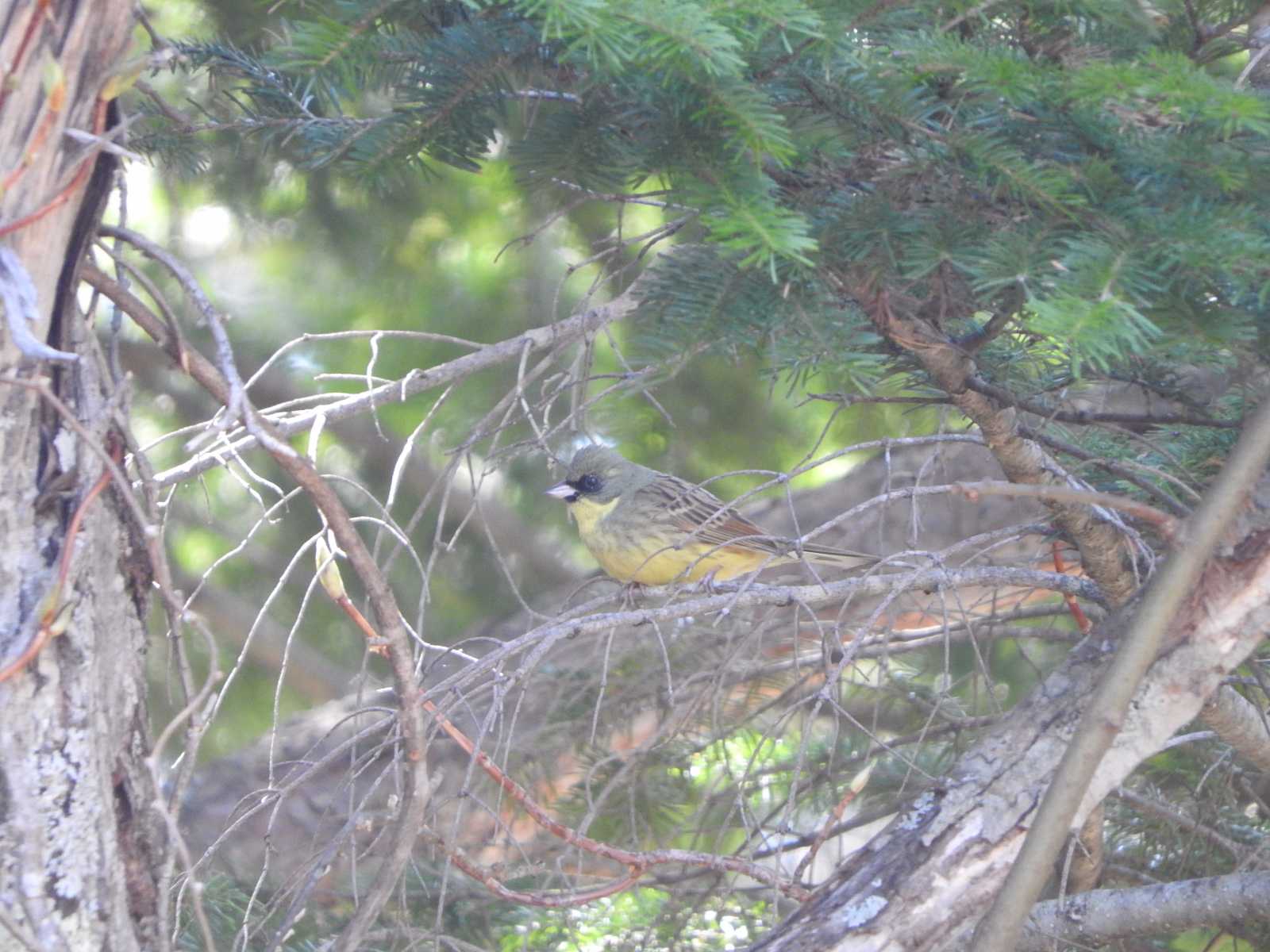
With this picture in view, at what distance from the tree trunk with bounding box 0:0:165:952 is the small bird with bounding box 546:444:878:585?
2.78m

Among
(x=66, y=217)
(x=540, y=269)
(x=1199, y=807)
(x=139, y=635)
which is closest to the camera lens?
(x=66, y=217)

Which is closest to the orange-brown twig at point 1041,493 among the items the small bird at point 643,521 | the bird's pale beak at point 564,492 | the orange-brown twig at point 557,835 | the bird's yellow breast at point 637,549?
the orange-brown twig at point 557,835

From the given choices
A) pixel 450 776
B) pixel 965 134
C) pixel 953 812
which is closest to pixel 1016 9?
pixel 965 134

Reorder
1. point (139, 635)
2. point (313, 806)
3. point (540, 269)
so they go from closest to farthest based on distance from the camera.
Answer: point (139, 635) → point (313, 806) → point (540, 269)

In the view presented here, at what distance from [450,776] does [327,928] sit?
1.45 m

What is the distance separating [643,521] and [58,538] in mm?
3083

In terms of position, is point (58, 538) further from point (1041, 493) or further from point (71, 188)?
point (1041, 493)

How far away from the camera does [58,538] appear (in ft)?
6.24

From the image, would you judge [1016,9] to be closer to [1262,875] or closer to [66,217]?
[66,217]

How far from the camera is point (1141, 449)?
9.86 ft

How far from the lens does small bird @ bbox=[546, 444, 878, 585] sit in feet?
15.5

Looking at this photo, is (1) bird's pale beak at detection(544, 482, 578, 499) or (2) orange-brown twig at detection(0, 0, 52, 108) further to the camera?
(1) bird's pale beak at detection(544, 482, 578, 499)

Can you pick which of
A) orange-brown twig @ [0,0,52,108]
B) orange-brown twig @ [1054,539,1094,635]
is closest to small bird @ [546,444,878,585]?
orange-brown twig @ [1054,539,1094,635]

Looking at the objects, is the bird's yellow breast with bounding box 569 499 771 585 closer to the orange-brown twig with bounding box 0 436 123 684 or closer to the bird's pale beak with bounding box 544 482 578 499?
the bird's pale beak with bounding box 544 482 578 499
